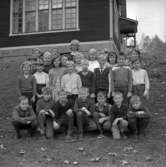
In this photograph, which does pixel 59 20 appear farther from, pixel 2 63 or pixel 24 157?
pixel 24 157

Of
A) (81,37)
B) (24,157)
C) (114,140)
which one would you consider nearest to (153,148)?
(114,140)

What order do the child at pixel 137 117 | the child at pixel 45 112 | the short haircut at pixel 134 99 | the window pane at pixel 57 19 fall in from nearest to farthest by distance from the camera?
the child at pixel 137 117
the short haircut at pixel 134 99
the child at pixel 45 112
the window pane at pixel 57 19

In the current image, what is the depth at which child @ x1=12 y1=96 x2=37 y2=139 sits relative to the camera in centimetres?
859

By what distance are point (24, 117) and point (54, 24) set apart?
1027 cm

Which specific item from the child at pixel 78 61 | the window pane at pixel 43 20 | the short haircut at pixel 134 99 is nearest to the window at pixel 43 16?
the window pane at pixel 43 20

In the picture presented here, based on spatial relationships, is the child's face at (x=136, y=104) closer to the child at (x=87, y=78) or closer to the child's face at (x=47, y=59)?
the child at (x=87, y=78)

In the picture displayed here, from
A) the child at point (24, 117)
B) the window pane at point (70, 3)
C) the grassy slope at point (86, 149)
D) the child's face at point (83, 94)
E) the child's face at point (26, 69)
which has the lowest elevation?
the grassy slope at point (86, 149)

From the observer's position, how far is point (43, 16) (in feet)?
60.8

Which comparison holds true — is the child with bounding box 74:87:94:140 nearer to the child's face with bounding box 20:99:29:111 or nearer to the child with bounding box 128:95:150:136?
the child with bounding box 128:95:150:136

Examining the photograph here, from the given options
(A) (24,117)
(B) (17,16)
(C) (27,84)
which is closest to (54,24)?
(B) (17,16)

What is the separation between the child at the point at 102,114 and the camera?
8.56 meters

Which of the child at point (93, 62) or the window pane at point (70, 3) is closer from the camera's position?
the child at point (93, 62)

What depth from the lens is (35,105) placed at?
9.49 m

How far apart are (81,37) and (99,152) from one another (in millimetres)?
10728
